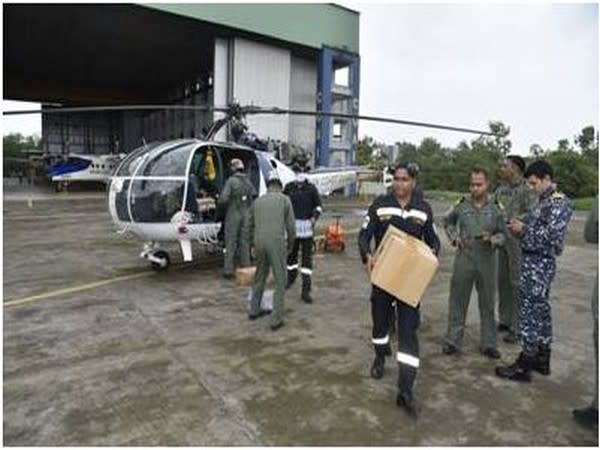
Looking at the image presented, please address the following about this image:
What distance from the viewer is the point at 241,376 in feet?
12.6

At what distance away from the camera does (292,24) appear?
82.1 ft

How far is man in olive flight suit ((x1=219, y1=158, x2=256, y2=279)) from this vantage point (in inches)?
272

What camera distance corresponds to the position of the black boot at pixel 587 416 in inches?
126

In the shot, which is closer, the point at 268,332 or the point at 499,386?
the point at 499,386

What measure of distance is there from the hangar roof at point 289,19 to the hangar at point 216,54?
4cm

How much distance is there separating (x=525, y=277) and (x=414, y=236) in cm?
90

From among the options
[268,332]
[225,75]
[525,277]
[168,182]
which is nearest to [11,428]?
[268,332]

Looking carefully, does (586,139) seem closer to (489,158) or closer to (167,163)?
(489,158)

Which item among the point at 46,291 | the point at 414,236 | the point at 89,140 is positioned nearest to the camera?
the point at 414,236

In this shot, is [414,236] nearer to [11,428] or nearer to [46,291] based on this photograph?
[11,428]

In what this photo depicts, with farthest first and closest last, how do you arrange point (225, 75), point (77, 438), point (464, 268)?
point (225, 75) < point (464, 268) < point (77, 438)

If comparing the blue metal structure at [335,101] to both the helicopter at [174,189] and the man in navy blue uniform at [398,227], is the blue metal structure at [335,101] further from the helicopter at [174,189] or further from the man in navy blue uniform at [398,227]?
the man in navy blue uniform at [398,227]

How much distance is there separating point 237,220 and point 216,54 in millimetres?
19151

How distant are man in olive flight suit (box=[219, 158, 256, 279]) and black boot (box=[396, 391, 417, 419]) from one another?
3893mm
